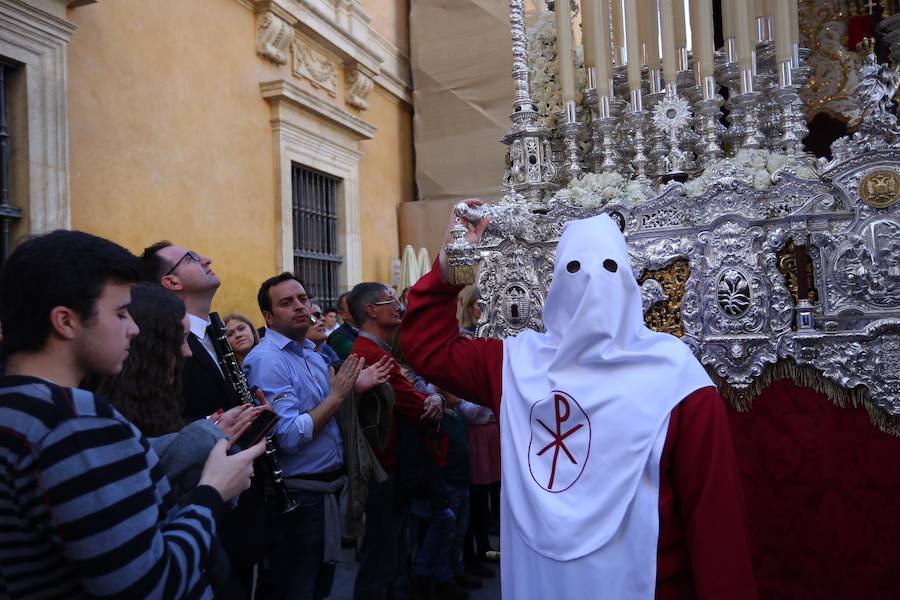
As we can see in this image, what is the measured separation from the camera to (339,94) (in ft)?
31.7

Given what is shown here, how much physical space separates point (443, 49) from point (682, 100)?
8491mm

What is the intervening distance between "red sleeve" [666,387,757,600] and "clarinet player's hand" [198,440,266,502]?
3.33ft

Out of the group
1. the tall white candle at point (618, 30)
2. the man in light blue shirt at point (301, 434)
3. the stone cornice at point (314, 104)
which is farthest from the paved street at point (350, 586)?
the stone cornice at point (314, 104)

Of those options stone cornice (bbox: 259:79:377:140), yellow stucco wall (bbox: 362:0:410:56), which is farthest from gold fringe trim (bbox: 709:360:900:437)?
yellow stucco wall (bbox: 362:0:410:56)

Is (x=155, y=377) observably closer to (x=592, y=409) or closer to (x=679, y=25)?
(x=592, y=409)

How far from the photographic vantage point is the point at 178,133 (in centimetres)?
689

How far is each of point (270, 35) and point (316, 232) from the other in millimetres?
2520

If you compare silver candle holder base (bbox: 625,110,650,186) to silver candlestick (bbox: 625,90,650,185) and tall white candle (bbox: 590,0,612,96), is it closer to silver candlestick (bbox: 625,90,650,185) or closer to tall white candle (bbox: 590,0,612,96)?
silver candlestick (bbox: 625,90,650,185)

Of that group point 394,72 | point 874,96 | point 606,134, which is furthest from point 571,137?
point 394,72

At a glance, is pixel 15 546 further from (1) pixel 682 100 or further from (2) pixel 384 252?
(2) pixel 384 252

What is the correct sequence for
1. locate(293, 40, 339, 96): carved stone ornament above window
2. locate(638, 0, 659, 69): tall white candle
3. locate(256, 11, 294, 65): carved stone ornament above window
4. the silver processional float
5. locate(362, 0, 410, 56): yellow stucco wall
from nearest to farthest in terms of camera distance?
1. the silver processional float
2. locate(638, 0, 659, 69): tall white candle
3. locate(256, 11, 294, 65): carved stone ornament above window
4. locate(293, 40, 339, 96): carved stone ornament above window
5. locate(362, 0, 410, 56): yellow stucco wall

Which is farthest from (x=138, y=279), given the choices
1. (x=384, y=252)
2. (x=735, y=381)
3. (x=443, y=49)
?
(x=443, y=49)

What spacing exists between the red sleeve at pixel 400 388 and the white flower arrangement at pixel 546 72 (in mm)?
1572

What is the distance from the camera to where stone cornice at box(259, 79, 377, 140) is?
8.11 m
